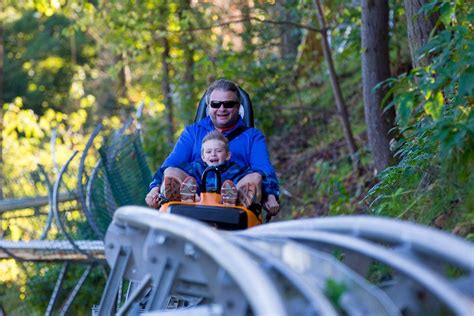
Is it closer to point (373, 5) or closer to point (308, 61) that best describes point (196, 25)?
point (308, 61)

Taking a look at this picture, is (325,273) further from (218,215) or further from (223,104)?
(223,104)

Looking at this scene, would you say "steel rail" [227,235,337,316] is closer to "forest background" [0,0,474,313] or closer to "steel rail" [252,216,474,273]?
"steel rail" [252,216,474,273]

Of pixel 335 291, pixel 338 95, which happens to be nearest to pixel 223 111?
pixel 335 291

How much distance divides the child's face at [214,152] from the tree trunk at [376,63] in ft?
10.5

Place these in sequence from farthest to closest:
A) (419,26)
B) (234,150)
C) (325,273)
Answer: (419,26) → (234,150) → (325,273)

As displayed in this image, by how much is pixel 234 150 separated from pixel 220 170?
59cm

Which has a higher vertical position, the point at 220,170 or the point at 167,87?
the point at 167,87

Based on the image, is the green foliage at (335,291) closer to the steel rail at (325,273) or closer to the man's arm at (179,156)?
the steel rail at (325,273)

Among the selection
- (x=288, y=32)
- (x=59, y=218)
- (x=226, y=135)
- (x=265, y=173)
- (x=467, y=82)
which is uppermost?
(x=288, y=32)

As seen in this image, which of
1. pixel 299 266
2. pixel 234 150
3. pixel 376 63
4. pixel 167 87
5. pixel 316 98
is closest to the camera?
pixel 299 266

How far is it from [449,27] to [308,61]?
11.9 m

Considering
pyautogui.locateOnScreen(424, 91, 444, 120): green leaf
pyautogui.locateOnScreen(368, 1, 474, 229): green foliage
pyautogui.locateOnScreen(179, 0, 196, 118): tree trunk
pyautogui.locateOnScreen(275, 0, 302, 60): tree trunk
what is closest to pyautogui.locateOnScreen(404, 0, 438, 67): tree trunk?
pyautogui.locateOnScreen(368, 1, 474, 229): green foliage

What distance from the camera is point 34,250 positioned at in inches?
399

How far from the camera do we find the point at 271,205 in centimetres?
720
